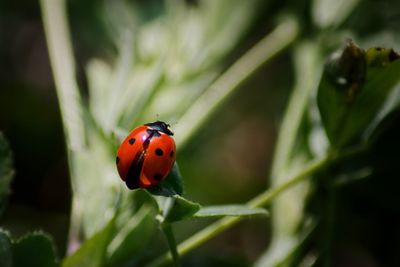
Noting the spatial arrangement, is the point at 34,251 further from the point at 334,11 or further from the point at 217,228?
the point at 334,11

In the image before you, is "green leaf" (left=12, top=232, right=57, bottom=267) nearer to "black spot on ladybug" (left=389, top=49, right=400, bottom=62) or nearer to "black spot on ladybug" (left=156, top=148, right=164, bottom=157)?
"black spot on ladybug" (left=156, top=148, right=164, bottom=157)

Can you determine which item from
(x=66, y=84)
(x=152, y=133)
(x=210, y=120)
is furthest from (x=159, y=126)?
(x=210, y=120)

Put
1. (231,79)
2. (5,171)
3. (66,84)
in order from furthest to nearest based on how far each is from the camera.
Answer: (231,79) < (66,84) < (5,171)

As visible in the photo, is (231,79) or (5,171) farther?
(231,79)

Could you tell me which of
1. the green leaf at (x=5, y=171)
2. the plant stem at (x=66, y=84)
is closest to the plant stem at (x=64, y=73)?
the plant stem at (x=66, y=84)

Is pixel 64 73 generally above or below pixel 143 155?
above

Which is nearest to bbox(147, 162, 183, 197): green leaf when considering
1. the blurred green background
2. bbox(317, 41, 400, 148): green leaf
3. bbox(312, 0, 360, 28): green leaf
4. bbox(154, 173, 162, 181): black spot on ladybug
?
bbox(154, 173, 162, 181): black spot on ladybug
